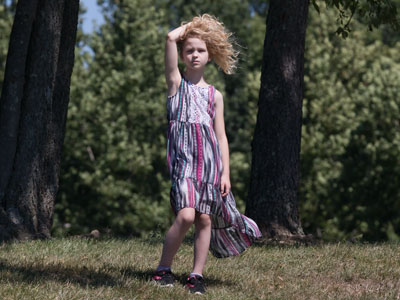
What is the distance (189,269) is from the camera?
24.5ft

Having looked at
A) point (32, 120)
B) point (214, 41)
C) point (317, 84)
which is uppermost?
point (317, 84)

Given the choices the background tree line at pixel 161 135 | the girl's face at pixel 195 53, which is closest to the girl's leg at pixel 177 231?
the girl's face at pixel 195 53

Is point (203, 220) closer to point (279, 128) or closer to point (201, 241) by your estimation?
point (201, 241)

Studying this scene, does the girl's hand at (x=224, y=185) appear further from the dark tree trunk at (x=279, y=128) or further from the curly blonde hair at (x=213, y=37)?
the dark tree trunk at (x=279, y=128)

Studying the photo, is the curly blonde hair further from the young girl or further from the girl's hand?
the girl's hand

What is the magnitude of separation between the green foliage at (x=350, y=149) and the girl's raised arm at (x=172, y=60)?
20.1 metres

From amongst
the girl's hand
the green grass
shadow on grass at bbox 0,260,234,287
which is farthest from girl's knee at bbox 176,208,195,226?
shadow on grass at bbox 0,260,234,287

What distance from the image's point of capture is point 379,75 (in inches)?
1120

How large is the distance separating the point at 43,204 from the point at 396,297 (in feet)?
19.2

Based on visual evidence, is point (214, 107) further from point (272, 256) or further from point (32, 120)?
point (32, 120)

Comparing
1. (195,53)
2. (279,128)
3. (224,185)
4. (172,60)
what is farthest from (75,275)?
(279,128)

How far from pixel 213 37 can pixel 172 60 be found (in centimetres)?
42

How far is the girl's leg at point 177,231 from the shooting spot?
6.12 metres

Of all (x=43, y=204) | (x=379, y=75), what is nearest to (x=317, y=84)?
(x=379, y=75)
